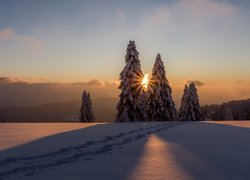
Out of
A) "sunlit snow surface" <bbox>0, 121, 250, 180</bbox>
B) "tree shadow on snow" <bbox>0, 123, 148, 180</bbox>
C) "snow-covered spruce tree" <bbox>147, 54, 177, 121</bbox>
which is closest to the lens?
"sunlit snow surface" <bbox>0, 121, 250, 180</bbox>

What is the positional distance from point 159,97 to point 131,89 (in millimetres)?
6225

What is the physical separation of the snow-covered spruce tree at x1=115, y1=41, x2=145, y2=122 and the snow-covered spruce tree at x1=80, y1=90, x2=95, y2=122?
1819cm

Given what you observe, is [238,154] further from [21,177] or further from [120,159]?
[21,177]

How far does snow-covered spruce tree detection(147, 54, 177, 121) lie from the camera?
140 feet

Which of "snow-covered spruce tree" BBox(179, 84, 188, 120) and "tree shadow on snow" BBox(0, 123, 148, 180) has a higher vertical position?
"snow-covered spruce tree" BBox(179, 84, 188, 120)

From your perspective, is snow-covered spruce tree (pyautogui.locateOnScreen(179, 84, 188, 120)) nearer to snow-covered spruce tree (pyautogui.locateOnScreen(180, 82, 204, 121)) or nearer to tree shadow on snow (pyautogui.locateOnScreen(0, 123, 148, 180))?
snow-covered spruce tree (pyautogui.locateOnScreen(180, 82, 204, 121))

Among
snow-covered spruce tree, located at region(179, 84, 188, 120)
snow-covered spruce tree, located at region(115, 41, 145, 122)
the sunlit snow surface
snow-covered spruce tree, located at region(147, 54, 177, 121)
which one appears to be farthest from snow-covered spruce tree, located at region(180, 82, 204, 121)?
the sunlit snow surface

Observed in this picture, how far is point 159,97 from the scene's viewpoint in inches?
1692

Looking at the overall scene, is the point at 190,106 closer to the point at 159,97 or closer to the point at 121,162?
the point at 159,97

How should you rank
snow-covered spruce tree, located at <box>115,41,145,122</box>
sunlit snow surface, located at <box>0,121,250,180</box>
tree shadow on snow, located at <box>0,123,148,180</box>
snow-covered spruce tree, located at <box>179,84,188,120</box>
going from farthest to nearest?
snow-covered spruce tree, located at <box>179,84,188,120</box>, snow-covered spruce tree, located at <box>115,41,145,122</box>, tree shadow on snow, located at <box>0,123,148,180</box>, sunlit snow surface, located at <box>0,121,250,180</box>

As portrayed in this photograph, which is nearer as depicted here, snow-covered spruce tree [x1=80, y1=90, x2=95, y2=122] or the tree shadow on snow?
the tree shadow on snow

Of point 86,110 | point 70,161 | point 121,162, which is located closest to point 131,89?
point 86,110

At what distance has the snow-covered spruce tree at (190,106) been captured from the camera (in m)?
47.6

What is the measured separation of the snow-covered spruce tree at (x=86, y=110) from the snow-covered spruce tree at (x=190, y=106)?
16.4 metres
